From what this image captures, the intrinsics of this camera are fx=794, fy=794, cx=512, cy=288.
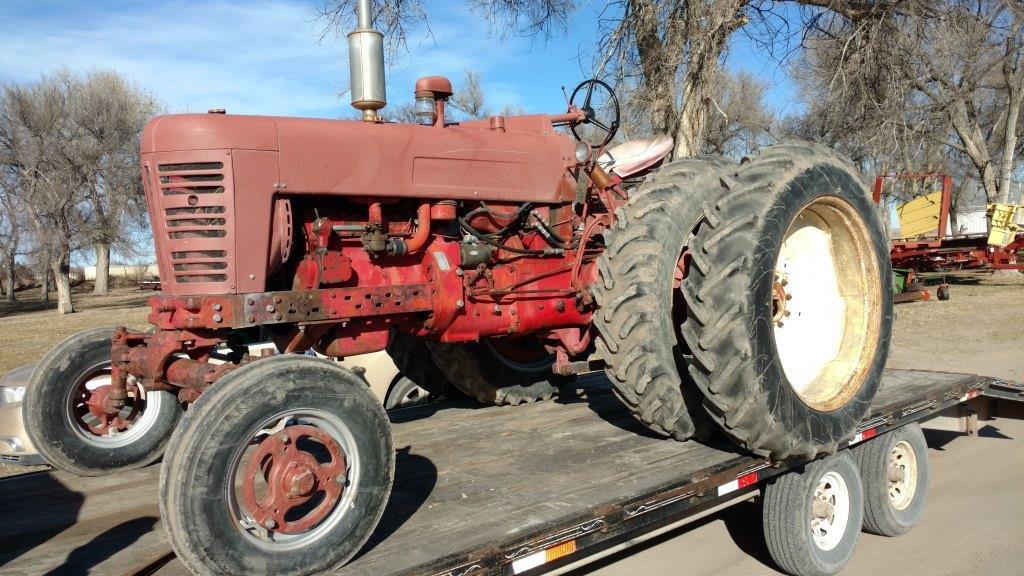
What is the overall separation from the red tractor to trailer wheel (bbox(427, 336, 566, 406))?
0.49 ft

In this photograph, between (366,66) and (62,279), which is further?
(62,279)

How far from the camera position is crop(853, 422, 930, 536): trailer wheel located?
4676mm

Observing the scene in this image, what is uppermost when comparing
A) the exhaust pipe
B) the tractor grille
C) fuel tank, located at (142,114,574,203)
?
the exhaust pipe

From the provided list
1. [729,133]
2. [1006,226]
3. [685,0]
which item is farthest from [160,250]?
[729,133]

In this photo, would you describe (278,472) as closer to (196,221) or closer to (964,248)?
(196,221)

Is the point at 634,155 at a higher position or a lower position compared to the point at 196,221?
higher

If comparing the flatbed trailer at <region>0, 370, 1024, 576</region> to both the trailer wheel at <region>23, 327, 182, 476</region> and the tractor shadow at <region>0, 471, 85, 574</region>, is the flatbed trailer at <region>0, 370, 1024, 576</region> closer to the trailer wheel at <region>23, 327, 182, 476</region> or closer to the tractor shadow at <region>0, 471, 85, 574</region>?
the tractor shadow at <region>0, 471, 85, 574</region>

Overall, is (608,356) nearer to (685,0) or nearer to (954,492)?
(954,492)

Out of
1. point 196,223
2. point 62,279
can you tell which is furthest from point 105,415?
point 62,279

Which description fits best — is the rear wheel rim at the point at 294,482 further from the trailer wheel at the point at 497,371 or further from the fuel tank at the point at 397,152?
the trailer wheel at the point at 497,371

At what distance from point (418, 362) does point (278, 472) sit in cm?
289

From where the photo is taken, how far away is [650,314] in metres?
3.93

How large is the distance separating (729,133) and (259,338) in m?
31.0

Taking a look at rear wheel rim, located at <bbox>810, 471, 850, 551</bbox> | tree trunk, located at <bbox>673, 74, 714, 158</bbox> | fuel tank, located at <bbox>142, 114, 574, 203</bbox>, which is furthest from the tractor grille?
tree trunk, located at <bbox>673, 74, 714, 158</bbox>
